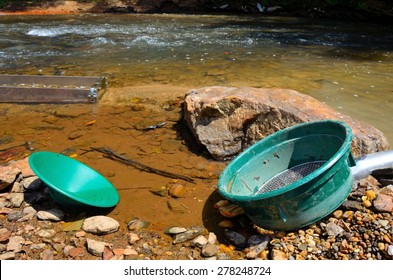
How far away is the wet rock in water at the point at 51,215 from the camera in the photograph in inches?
137

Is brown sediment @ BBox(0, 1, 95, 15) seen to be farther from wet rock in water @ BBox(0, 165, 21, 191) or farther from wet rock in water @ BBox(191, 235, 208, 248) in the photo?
wet rock in water @ BBox(191, 235, 208, 248)

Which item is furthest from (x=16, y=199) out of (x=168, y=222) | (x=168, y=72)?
(x=168, y=72)

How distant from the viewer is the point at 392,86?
666cm

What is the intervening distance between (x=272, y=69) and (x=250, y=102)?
4014 millimetres

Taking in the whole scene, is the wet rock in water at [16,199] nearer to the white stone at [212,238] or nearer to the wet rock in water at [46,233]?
the wet rock in water at [46,233]

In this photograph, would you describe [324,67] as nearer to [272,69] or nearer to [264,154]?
[272,69]

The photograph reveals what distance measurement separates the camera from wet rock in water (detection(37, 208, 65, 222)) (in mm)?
3486

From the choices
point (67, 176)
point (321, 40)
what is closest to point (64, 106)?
point (67, 176)

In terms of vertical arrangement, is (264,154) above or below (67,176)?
above

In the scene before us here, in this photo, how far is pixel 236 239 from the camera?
3217 mm

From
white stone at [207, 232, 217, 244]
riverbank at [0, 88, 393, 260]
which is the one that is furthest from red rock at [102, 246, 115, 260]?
white stone at [207, 232, 217, 244]

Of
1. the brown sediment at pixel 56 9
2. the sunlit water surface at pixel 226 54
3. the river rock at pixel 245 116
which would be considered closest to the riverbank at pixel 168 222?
the river rock at pixel 245 116

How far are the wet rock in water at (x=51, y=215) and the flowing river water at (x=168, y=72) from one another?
479mm

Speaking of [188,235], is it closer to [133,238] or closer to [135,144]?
[133,238]
